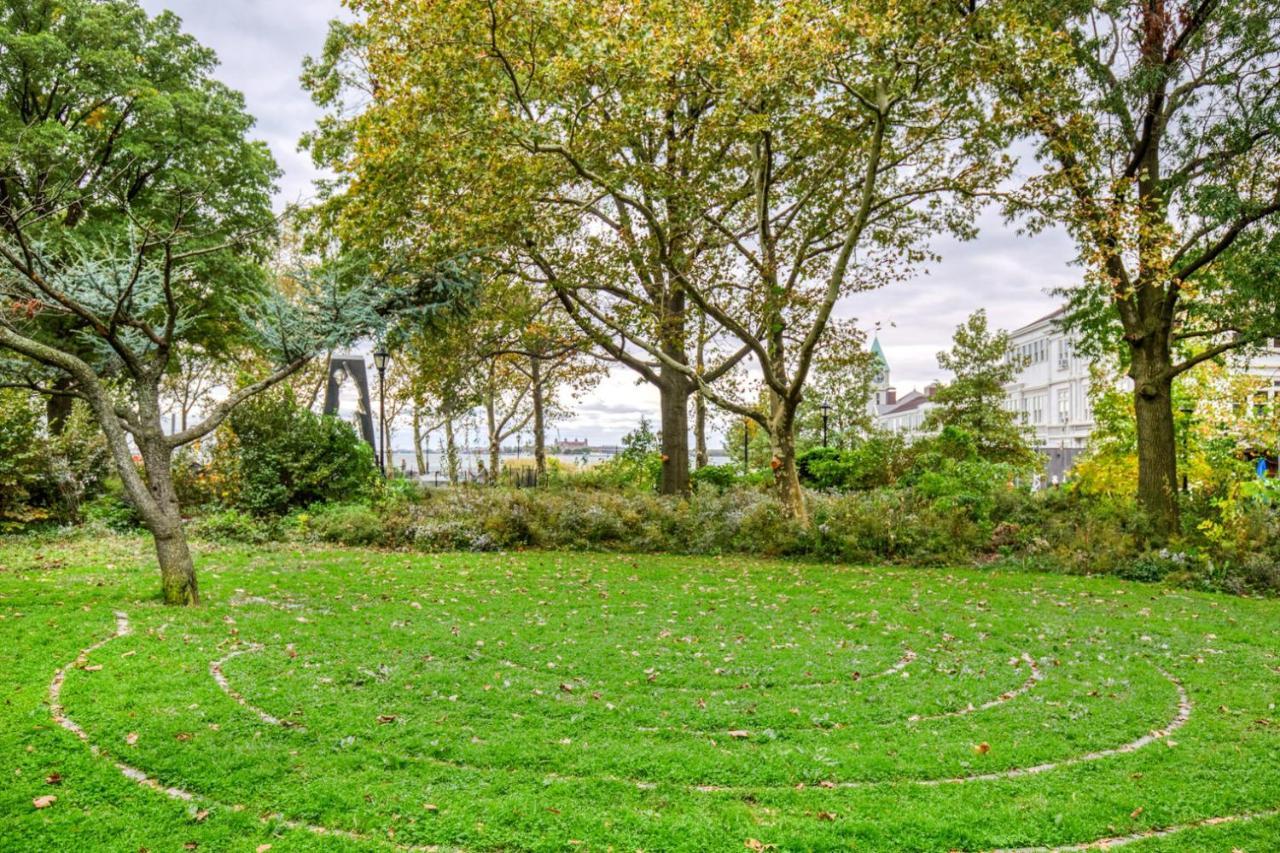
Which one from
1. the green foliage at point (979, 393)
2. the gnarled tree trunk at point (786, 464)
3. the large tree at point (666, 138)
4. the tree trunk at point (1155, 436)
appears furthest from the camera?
the green foliage at point (979, 393)

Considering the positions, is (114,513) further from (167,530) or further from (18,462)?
(167,530)

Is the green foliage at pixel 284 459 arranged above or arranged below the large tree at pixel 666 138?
below

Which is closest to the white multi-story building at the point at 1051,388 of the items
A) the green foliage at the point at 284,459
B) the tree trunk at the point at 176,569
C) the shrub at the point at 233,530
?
the green foliage at the point at 284,459

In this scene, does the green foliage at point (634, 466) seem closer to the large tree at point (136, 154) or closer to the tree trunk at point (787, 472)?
the tree trunk at point (787, 472)

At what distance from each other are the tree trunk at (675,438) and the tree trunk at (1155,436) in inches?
366

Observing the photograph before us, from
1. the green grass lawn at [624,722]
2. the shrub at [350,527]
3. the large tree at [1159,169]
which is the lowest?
the green grass lawn at [624,722]

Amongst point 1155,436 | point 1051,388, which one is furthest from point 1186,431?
point 1051,388

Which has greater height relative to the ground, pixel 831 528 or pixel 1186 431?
pixel 1186 431

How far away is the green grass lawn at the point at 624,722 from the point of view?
12.3 ft

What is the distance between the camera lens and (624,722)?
16.9 feet

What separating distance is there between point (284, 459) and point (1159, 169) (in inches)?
712

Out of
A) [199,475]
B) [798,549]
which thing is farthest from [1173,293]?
[199,475]

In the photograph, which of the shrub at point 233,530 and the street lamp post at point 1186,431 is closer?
the shrub at point 233,530

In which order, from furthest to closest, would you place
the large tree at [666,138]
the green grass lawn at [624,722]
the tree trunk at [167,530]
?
the large tree at [666,138] < the tree trunk at [167,530] < the green grass lawn at [624,722]
